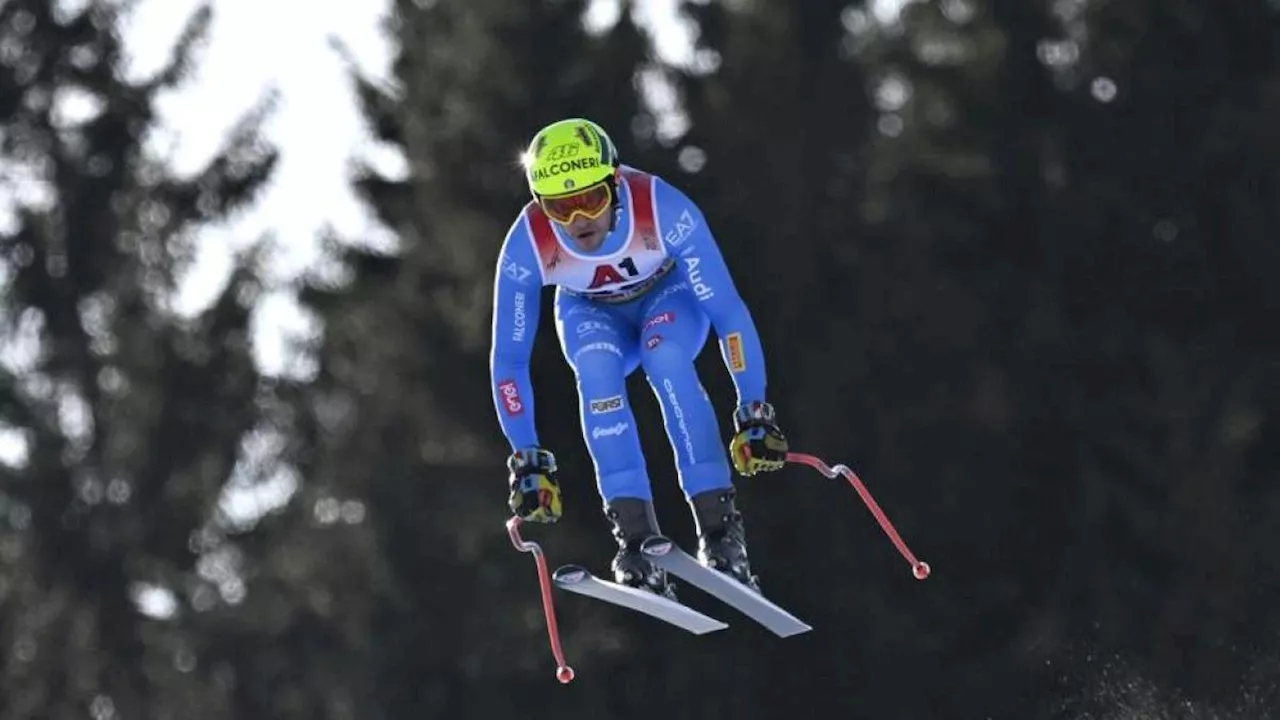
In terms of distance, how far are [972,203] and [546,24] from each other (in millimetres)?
4131

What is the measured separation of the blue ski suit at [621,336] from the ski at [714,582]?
319mm

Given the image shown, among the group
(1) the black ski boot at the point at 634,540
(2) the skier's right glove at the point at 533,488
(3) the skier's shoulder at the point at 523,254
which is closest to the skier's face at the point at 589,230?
(3) the skier's shoulder at the point at 523,254

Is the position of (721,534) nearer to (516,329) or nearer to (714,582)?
(714,582)

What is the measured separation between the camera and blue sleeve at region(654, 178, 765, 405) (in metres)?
12.0

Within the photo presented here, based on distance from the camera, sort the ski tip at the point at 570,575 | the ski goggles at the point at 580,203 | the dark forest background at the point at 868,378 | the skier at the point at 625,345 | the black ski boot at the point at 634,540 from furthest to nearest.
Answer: the dark forest background at the point at 868,378, the black ski boot at the point at 634,540, the skier at the point at 625,345, the ski goggles at the point at 580,203, the ski tip at the point at 570,575

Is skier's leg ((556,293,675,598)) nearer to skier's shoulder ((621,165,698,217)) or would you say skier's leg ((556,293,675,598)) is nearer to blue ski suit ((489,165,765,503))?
blue ski suit ((489,165,765,503))

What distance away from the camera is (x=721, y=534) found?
12.2 metres

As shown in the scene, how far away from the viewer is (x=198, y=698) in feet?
98.7

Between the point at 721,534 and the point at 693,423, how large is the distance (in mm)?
575

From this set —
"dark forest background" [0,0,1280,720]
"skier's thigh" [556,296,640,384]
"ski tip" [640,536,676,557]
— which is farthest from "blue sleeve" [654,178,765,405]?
"dark forest background" [0,0,1280,720]

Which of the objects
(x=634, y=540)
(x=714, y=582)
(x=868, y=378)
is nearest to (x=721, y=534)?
(x=714, y=582)

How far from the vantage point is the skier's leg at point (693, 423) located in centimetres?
1191

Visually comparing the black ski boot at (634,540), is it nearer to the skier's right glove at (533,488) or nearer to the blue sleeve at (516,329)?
the skier's right glove at (533,488)

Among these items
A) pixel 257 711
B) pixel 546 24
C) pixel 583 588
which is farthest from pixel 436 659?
pixel 583 588
